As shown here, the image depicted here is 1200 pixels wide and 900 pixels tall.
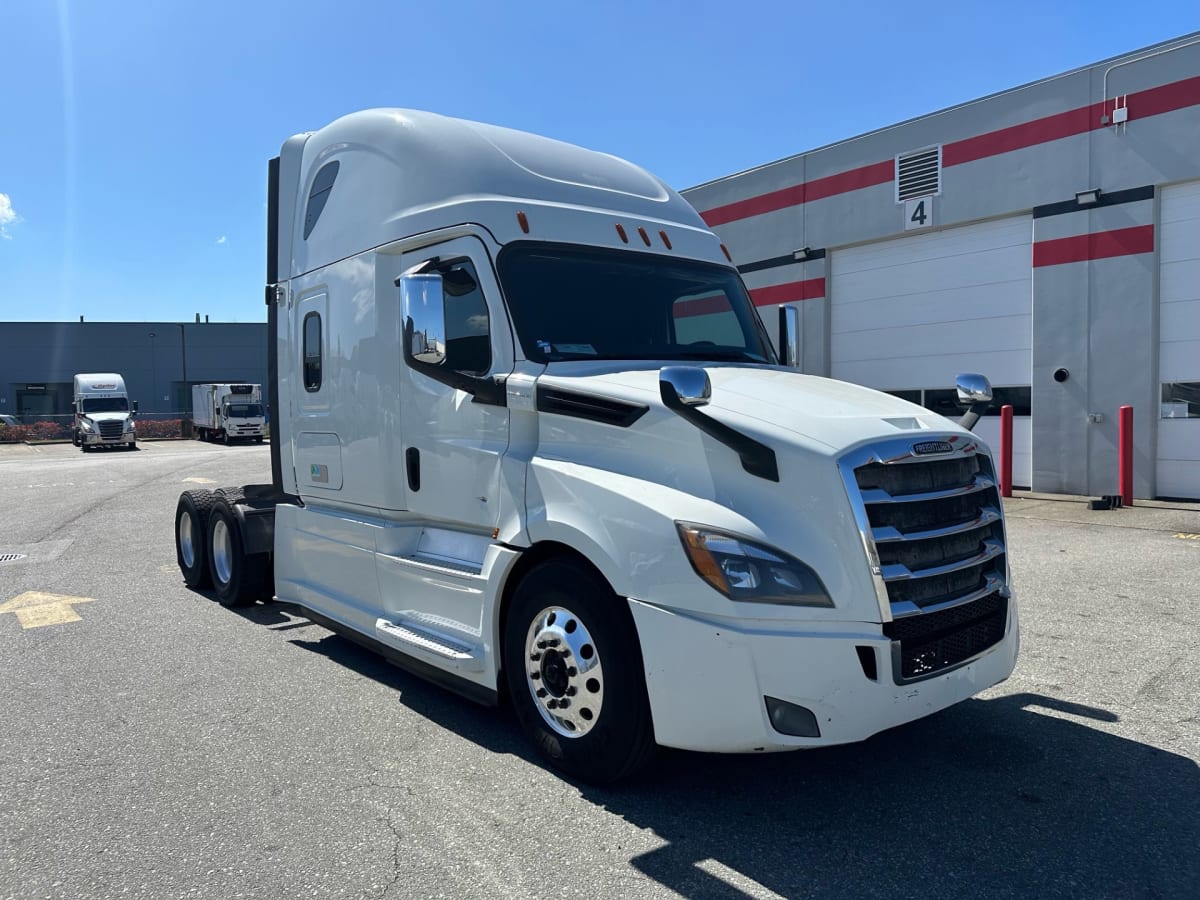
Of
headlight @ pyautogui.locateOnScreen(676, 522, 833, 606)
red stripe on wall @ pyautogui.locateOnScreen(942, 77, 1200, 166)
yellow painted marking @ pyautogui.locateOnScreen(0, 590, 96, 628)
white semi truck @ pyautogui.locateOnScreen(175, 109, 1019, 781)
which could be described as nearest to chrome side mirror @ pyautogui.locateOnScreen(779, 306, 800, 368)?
white semi truck @ pyautogui.locateOnScreen(175, 109, 1019, 781)

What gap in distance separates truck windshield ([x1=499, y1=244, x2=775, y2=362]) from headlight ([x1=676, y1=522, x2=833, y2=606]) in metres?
1.45

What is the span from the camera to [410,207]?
16.7 ft

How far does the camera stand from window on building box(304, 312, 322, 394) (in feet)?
20.1

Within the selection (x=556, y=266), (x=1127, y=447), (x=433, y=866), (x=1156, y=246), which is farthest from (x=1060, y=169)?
(x=433, y=866)

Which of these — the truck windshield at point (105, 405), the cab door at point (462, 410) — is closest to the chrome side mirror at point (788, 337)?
the cab door at point (462, 410)

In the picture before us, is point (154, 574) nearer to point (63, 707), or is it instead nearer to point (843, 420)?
point (63, 707)

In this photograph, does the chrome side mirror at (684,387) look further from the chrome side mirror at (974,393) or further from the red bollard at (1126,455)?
the red bollard at (1126,455)

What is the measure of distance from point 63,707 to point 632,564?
366cm

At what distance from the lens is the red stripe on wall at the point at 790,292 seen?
59.6 feet

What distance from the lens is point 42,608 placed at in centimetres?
752

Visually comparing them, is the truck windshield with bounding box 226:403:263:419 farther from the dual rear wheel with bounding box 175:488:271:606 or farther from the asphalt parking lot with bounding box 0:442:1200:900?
the asphalt parking lot with bounding box 0:442:1200:900

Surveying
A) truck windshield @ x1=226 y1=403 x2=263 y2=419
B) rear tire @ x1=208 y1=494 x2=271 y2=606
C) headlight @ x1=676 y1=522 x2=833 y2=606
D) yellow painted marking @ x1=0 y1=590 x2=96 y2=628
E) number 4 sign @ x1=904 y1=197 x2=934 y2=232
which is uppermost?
number 4 sign @ x1=904 y1=197 x2=934 y2=232

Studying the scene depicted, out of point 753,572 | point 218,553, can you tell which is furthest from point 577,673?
point 218,553

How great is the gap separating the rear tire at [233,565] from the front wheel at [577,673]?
3895 mm
